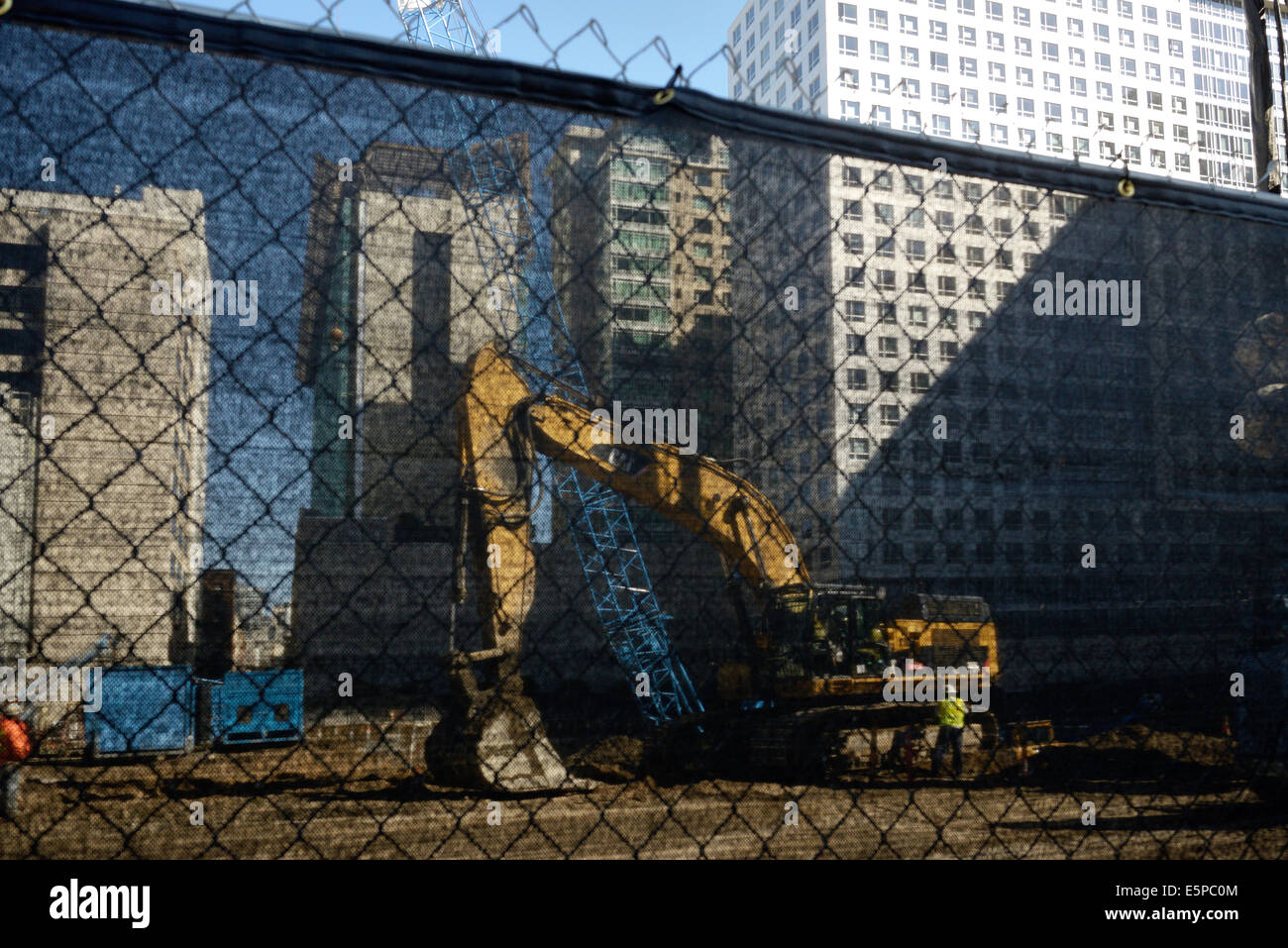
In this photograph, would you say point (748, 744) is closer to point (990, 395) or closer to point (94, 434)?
point (990, 395)

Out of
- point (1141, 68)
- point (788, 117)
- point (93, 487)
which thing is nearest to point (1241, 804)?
point (788, 117)

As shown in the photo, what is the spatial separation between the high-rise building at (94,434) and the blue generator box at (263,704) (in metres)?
0.11

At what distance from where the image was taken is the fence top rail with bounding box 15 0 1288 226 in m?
1.59

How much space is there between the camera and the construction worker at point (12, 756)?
1.87m

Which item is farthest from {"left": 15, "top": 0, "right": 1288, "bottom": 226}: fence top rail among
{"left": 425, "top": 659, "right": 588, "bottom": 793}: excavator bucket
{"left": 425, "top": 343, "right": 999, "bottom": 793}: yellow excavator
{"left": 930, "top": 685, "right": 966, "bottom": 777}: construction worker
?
{"left": 930, "top": 685, "right": 966, "bottom": 777}: construction worker

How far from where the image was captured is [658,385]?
1.81 m

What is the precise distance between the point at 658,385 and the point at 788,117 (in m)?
0.63

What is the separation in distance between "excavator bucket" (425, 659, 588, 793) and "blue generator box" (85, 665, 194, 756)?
43 cm

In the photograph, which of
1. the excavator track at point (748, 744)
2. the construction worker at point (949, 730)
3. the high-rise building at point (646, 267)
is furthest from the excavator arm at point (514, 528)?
the construction worker at point (949, 730)

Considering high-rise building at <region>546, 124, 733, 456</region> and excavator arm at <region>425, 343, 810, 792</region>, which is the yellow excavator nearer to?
excavator arm at <region>425, 343, 810, 792</region>

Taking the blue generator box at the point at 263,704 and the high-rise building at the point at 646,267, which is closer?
the blue generator box at the point at 263,704

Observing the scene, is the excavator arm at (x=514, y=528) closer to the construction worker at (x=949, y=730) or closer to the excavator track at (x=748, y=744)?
the excavator track at (x=748, y=744)

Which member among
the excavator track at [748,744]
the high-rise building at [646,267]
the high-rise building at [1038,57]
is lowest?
the excavator track at [748,744]
